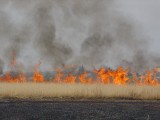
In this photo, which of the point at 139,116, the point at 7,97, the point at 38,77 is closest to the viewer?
the point at 139,116

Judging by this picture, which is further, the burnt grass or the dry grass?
the dry grass

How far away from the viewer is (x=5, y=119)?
15.1 metres

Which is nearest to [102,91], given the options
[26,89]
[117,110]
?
[26,89]

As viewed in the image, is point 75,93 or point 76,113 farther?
point 75,93

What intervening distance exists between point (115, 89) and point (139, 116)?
34.9 feet

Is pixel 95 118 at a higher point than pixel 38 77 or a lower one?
lower

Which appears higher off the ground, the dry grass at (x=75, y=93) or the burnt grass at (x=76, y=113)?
the dry grass at (x=75, y=93)

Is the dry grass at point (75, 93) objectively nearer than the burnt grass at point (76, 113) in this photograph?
No

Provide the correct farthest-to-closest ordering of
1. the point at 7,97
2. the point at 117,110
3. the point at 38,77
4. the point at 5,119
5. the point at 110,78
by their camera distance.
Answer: the point at 38,77, the point at 110,78, the point at 7,97, the point at 117,110, the point at 5,119

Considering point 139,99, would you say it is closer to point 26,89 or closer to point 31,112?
point 26,89

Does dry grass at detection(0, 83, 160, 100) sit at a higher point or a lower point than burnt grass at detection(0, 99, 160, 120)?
higher

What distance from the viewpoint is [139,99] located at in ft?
85.8

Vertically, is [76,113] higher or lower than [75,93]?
lower

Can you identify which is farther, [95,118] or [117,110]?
[117,110]
